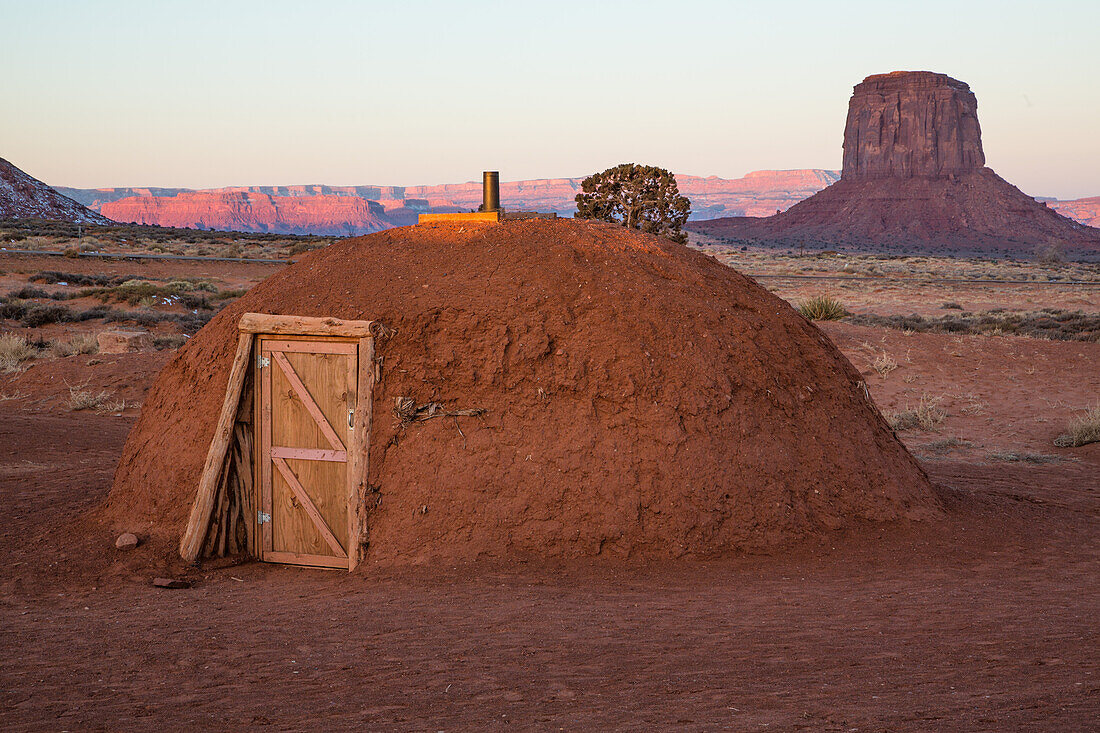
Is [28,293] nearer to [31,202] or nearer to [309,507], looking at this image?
[309,507]

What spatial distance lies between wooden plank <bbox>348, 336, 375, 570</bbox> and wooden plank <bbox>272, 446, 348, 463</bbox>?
122 millimetres

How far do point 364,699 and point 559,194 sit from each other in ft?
598

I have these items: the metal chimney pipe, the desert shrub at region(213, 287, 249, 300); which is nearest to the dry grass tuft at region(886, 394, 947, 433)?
the metal chimney pipe

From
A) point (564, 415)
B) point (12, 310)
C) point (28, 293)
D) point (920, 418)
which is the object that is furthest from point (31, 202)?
point (564, 415)

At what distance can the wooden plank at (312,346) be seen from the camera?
21.2ft

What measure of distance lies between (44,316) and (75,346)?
3.83 meters

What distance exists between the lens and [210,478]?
257 inches

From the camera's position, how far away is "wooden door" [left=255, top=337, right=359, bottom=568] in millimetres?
6473

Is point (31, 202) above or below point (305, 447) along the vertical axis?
above

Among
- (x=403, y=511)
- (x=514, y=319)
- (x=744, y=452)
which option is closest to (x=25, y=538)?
(x=403, y=511)

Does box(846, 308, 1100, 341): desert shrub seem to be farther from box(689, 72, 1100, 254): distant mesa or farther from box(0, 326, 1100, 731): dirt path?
box(689, 72, 1100, 254): distant mesa

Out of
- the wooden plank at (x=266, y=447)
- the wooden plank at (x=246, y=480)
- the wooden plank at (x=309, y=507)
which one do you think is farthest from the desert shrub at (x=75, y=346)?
the wooden plank at (x=309, y=507)

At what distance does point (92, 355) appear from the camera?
16.6m

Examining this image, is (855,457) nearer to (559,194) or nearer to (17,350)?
(17,350)
